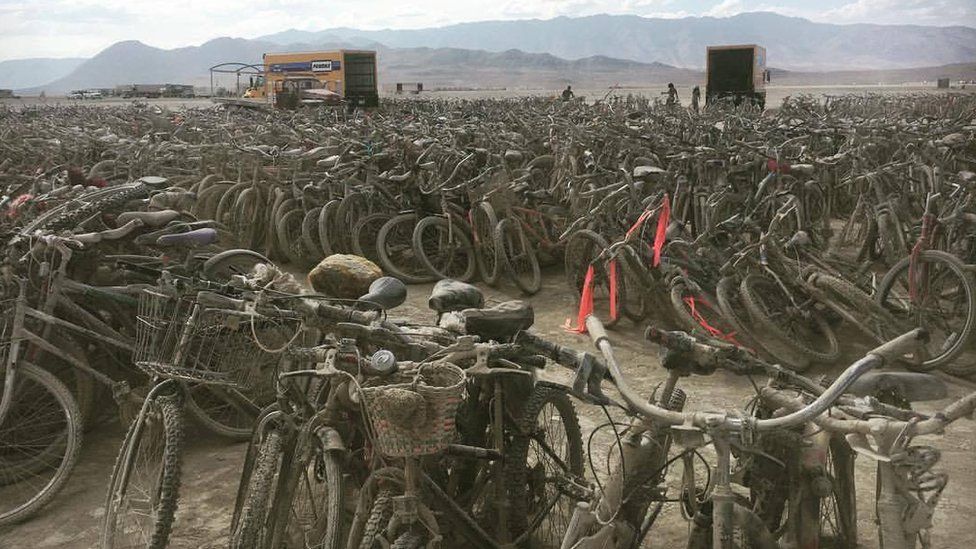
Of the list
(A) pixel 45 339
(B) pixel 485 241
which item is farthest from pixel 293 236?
(A) pixel 45 339

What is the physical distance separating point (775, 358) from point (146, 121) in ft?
43.8

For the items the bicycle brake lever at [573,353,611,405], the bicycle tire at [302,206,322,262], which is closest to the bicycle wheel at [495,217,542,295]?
the bicycle tire at [302,206,322,262]

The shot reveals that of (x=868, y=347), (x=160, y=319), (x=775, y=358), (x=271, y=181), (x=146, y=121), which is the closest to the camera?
(x=160, y=319)

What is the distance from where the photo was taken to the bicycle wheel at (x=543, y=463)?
263 centimetres

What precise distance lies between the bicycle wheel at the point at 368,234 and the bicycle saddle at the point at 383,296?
179 inches

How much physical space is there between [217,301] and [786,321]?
12.5 feet

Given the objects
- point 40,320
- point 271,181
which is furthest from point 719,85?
point 40,320

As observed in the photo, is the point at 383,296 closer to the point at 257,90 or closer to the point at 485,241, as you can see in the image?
the point at 485,241

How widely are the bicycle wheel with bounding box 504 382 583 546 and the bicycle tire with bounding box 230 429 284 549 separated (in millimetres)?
728

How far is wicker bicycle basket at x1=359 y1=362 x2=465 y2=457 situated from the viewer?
2053 millimetres

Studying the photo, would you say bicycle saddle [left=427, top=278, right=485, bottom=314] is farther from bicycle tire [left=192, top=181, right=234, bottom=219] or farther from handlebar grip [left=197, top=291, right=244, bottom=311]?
bicycle tire [left=192, top=181, right=234, bottom=219]

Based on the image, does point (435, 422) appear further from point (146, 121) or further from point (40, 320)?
point (146, 121)

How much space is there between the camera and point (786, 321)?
5.26 metres

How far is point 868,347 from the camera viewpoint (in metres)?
5.52
